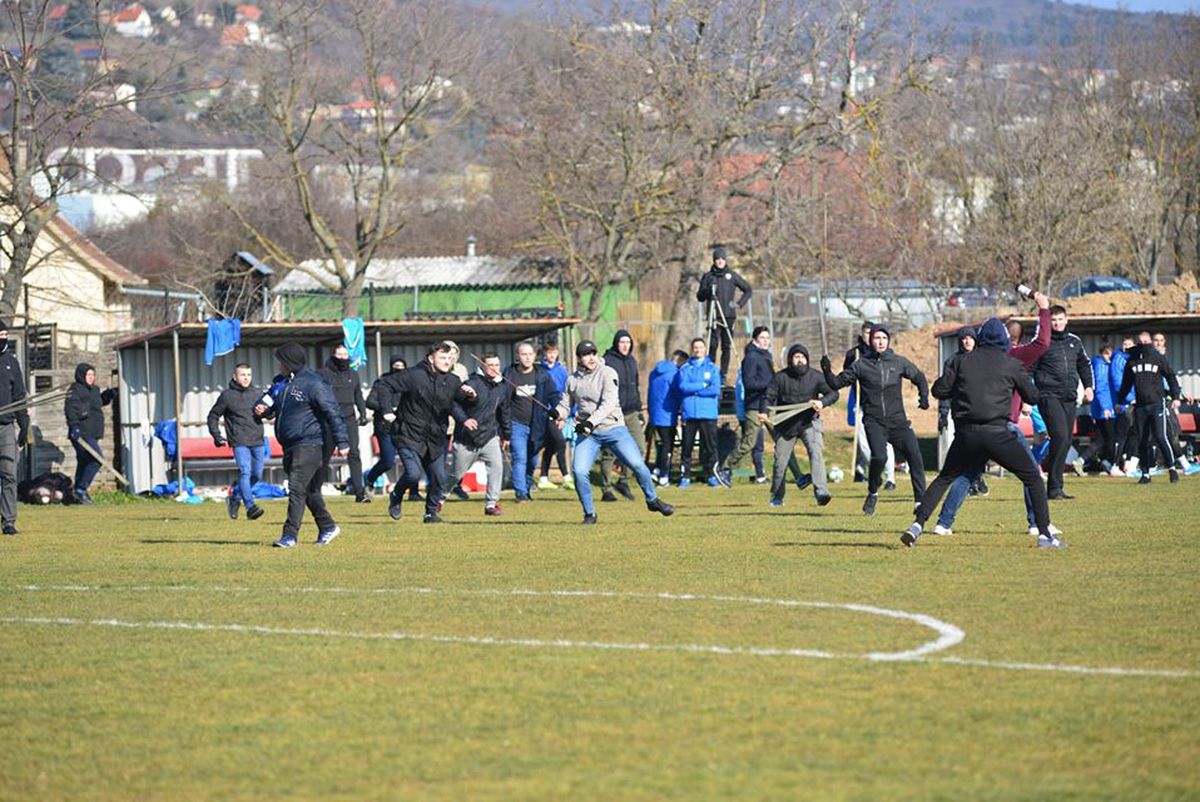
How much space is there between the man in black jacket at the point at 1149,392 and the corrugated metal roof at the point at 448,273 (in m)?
30.7

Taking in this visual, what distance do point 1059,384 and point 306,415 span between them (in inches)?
331

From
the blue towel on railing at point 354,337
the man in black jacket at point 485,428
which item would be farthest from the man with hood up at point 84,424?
the man in black jacket at point 485,428

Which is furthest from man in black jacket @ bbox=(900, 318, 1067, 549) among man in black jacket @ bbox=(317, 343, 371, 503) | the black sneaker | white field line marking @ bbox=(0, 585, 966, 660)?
man in black jacket @ bbox=(317, 343, 371, 503)

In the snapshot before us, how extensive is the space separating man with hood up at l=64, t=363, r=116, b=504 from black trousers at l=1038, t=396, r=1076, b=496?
13.3m

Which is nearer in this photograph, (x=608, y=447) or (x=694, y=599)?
(x=694, y=599)

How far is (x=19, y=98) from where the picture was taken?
32.9 m

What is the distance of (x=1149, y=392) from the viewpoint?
78.1ft

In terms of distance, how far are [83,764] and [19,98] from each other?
27735mm

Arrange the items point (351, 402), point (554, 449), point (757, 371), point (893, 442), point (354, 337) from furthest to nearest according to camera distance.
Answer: point (354, 337) < point (554, 449) < point (757, 371) < point (351, 402) < point (893, 442)

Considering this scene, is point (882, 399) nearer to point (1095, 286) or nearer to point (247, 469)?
point (247, 469)

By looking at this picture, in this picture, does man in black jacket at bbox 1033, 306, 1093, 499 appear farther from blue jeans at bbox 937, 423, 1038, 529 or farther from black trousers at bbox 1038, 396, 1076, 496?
blue jeans at bbox 937, 423, 1038, 529

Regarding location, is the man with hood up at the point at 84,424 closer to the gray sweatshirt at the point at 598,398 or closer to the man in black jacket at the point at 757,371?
the man in black jacket at the point at 757,371

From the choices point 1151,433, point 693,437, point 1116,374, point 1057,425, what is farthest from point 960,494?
point 1116,374

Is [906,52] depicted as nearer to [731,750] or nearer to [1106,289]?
[1106,289]
